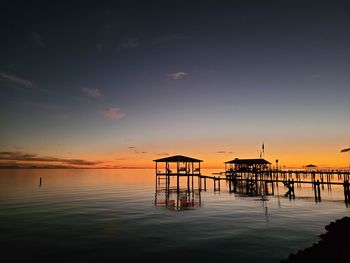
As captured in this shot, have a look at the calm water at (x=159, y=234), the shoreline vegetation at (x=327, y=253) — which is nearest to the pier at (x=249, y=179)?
the calm water at (x=159, y=234)

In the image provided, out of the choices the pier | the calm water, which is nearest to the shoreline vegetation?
the calm water

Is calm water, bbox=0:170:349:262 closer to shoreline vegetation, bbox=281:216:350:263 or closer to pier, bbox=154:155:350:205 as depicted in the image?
shoreline vegetation, bbox=281:216:350:263

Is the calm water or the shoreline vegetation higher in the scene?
the shoreline vegetation

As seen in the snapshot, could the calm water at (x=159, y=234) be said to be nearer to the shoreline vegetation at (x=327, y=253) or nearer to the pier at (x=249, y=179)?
the shoreline vegetation at (x=327, y=253)

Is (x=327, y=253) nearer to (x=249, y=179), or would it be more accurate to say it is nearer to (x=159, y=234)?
(x=159, y=234)

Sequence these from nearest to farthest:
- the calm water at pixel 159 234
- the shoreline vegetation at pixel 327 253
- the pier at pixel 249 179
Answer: the shoreline vegetation at pixel 327 253 → the calm water at pixel 159 234 → the pier at pixel 249 179

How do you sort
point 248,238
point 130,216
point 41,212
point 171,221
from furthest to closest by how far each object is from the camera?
point 41,212 < point 130,216 < point 171,221 < point 248,238

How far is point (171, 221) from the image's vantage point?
85.6 feet

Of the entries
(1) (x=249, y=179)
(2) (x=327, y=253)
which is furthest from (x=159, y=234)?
(1) (x=249, y=179)

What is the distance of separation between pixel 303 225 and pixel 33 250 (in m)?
22.4

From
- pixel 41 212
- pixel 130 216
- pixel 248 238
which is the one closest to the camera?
pixel 248 238

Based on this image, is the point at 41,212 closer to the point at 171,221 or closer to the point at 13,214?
the point at 13,214

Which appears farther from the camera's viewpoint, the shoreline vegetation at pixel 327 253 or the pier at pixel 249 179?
the pier at pixel 249 179

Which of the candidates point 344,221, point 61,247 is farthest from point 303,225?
point 61,247
